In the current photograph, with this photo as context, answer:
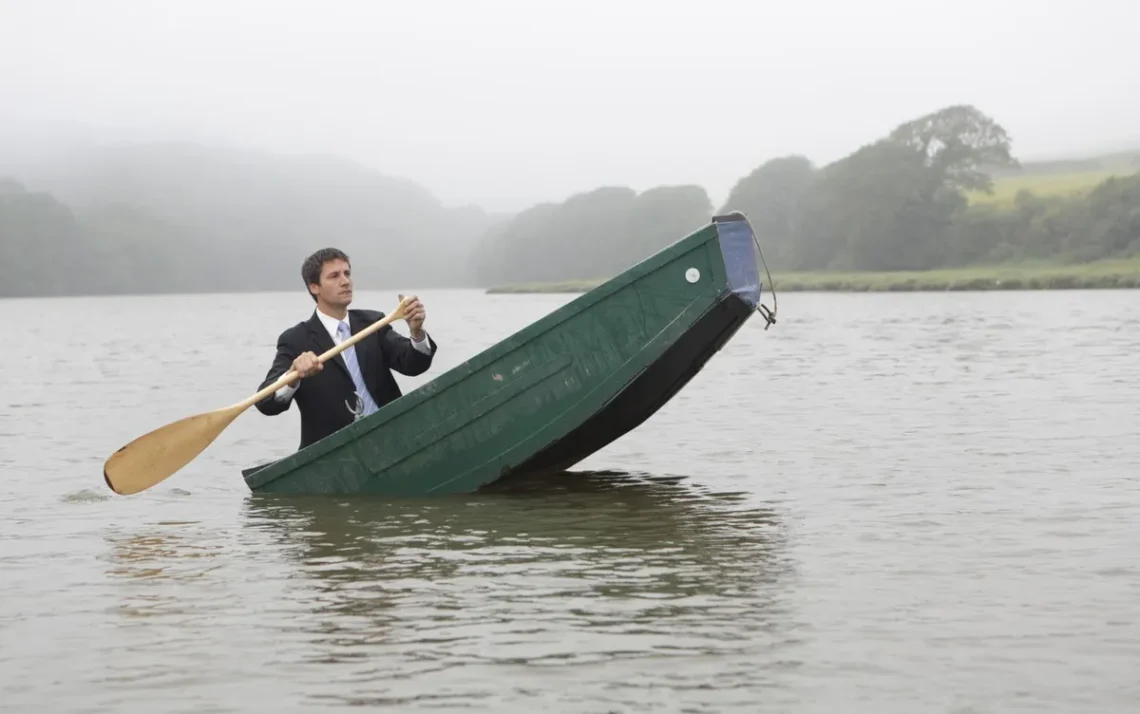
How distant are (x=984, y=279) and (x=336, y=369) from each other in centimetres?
8885

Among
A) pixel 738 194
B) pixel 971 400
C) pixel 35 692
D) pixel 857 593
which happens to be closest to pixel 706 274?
pixel 857 593

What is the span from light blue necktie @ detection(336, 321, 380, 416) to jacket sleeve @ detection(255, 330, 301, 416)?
0.36 meters

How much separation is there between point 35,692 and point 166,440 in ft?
18.9

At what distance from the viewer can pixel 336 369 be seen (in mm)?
11266

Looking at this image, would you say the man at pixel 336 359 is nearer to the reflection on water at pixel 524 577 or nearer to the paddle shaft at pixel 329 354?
the paddle shaft at pixel 329 354

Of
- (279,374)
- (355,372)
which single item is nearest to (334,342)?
(355,372)

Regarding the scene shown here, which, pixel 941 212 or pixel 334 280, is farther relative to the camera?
pixel 941 212

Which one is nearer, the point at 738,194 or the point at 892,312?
the point at 892,312

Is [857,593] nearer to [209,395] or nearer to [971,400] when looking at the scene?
[971,400]

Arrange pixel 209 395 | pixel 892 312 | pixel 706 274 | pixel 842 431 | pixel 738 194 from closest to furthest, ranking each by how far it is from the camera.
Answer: pixel 706 274 → pixel 842 431 → pixel 209 395 → pixel 892 312 → pixel 738 194

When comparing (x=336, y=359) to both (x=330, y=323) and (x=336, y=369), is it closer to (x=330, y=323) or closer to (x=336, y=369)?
(x=336, y=369)

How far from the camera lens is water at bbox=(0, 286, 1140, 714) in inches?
237

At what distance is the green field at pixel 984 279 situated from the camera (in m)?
88.9

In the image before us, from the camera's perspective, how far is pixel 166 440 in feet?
38.6
